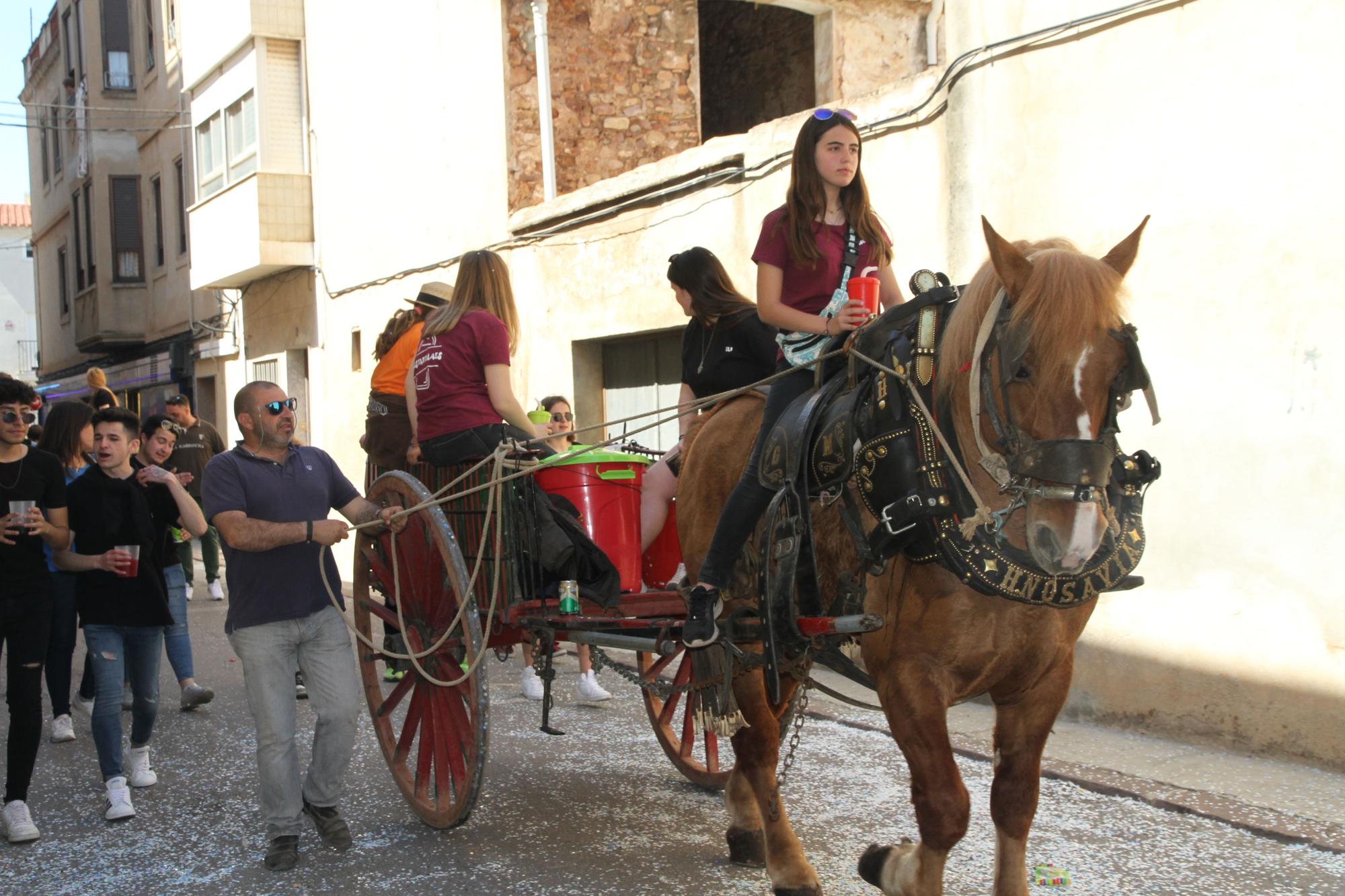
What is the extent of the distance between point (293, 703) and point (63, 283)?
94.2ft

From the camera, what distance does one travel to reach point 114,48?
25188mm

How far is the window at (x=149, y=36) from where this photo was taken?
23.8 metres

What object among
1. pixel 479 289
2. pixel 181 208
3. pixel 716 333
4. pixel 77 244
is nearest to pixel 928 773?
pixel 716 333

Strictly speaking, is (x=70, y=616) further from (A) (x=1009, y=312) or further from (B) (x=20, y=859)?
(A) (x=1009, y=312)

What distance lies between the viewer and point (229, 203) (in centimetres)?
1781

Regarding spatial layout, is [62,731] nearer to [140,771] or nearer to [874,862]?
[140,771]

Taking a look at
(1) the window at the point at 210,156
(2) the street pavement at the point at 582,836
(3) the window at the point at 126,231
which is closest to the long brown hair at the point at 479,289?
(2) the street pavement at the point at 582,836

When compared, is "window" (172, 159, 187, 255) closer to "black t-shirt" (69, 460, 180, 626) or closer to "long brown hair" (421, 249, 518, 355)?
"black t-shirt" (69, 460, 180, 626)

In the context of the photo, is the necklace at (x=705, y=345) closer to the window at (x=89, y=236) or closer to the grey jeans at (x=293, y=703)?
the grey jeans at (x=293, y=703)

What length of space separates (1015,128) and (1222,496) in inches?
89.0

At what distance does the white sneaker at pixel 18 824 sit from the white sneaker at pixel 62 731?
5.52 feet

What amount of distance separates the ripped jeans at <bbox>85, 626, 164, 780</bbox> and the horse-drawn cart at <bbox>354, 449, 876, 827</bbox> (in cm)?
101

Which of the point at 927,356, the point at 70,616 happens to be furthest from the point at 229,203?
the point at 927,356

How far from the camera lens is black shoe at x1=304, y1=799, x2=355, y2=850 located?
4.71 meters
